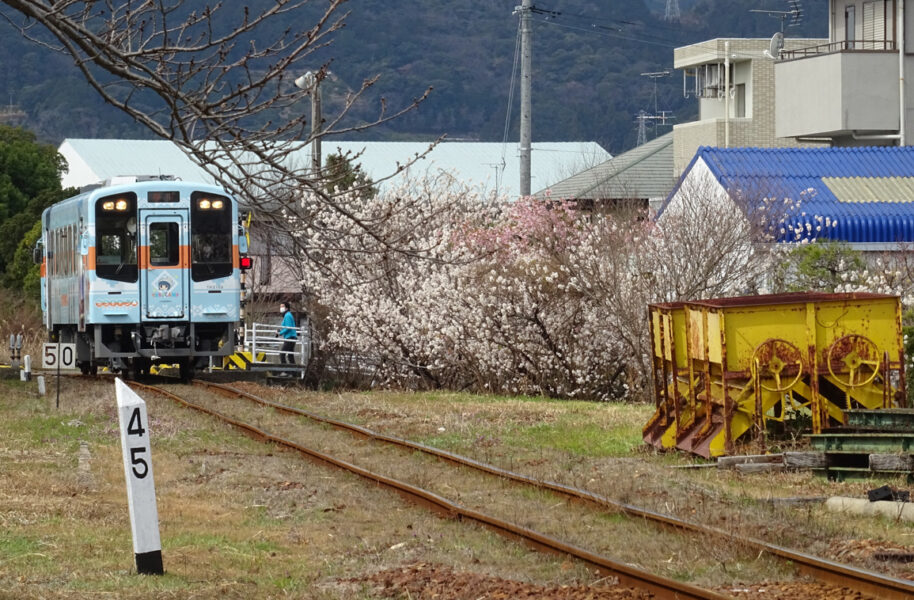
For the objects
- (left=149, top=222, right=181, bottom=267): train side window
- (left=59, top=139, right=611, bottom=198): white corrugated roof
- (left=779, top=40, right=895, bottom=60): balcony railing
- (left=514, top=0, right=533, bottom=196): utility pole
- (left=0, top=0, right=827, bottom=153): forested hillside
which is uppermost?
(left=0, top=0, right=827, bottom=153): forested hillside

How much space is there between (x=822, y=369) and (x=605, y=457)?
230cm

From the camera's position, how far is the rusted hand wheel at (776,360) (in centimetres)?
1341

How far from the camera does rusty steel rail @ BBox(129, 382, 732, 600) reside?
764cm

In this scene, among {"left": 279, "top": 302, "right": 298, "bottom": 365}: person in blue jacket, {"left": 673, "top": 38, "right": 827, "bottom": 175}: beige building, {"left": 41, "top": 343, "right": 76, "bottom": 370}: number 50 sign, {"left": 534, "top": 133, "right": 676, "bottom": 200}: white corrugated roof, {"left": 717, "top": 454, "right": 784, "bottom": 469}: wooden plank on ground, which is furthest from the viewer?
{"left": 534, "top": 133, "right": 676, "bottom": 200}: white corrugated roof

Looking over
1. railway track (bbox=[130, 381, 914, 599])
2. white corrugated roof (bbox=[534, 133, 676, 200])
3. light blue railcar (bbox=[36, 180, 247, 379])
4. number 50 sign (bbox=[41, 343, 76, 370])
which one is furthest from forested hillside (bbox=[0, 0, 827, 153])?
railway track (bbox=[130, 381, 914, 599])

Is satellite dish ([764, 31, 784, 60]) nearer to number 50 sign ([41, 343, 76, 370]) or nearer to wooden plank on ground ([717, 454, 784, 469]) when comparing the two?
number 50 sign ([41, 343, 76, 370])

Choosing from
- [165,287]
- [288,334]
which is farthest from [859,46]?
[165,287]

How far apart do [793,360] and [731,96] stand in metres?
45.4

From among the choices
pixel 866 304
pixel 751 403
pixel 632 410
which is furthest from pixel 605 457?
pixel 632 410

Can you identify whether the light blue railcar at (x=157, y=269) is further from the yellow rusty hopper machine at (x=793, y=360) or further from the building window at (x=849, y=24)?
the building window at (x=849, y=24)

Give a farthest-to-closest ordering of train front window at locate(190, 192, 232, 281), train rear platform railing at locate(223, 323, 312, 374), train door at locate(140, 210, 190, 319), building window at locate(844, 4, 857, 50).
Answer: building window at locate(844, 4, 857, 50), train rear platform railing at locate(223, 323, 312, 374), train front window at locate(190, 192, 232, 281), train door at locate(140, 210, 190, 319)

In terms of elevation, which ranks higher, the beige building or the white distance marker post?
the beige building

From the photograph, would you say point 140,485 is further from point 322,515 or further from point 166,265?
point 166,265

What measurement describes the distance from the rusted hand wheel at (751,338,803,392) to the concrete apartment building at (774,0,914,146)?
23.6m
